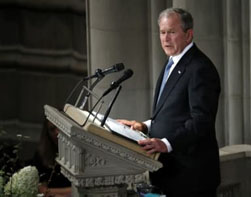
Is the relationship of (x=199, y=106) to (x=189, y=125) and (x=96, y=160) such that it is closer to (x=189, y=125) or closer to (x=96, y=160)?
(x=189, y=125)

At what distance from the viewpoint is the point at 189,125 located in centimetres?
343

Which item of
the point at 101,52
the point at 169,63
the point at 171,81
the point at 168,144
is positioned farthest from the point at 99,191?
the point at 101,52

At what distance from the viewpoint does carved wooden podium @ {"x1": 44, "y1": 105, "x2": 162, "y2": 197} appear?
309 cm

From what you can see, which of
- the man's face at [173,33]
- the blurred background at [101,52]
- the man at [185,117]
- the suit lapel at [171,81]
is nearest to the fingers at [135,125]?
the man at [185,117]

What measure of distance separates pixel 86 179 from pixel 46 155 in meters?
1.64

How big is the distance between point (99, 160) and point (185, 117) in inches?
23.5

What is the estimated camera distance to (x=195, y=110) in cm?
344

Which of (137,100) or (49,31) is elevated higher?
(49,31)

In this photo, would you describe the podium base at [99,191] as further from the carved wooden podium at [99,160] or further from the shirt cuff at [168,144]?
the shirt cuff at [168,144]

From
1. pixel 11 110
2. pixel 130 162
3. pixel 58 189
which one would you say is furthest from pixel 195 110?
pixel 11 110

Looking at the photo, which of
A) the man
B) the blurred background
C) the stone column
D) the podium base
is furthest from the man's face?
the stone column

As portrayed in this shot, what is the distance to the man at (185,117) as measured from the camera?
344 centimetres

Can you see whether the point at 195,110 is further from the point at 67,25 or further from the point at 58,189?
the point at 67,25

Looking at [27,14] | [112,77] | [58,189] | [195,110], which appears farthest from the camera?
[112,77]
